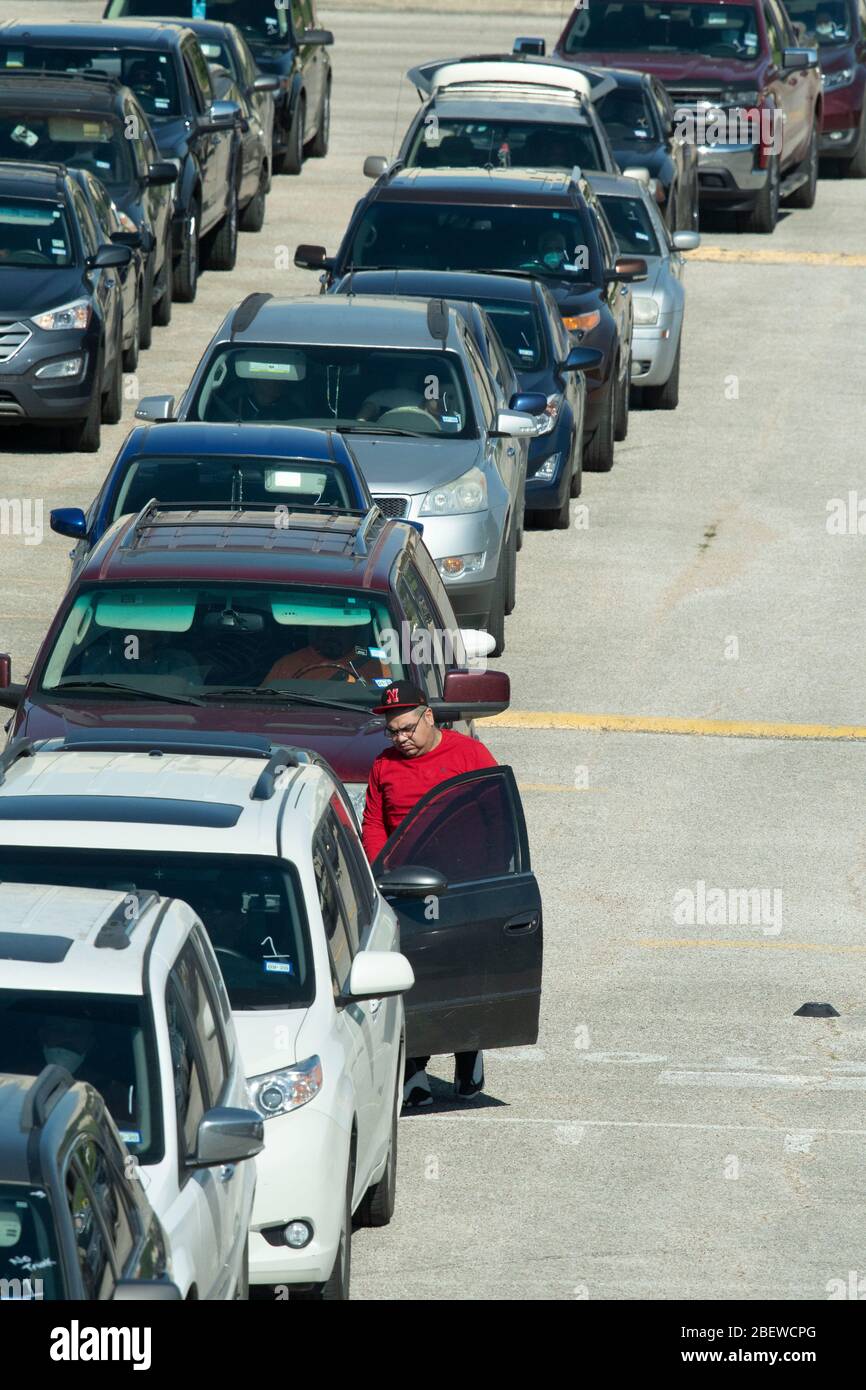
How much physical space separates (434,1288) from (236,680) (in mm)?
3771

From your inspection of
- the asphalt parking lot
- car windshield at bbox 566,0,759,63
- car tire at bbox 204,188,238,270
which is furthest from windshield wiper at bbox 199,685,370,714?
car windshield at bbox 566,0,759,63

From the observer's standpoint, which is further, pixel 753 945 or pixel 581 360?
pixel 581 360

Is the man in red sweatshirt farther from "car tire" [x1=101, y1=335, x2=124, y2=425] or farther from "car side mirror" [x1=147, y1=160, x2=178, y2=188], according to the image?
"car side mirror" [x1=147, y1=160, x2=178, y2=188]

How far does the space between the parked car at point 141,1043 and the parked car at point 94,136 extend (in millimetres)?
17227

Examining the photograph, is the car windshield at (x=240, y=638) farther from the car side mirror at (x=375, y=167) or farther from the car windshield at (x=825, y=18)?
the car windshield at (x=825, y=18)

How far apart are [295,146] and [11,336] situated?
12.9 m

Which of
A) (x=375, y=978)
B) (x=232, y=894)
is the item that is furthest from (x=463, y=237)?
(x=375, y=978)

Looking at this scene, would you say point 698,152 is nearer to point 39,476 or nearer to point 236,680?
point 39,476

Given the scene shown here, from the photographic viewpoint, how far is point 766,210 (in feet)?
100

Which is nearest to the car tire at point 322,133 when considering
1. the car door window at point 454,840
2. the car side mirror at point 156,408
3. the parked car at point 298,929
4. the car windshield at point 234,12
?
the car windshield at point 234,12

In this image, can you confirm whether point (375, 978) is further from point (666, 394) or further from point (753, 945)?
point (666, 394)

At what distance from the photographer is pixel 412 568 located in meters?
12.5

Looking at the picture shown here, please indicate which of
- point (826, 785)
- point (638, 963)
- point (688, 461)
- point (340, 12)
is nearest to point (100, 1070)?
point (638, 963)

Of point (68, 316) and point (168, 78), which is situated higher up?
point (168, 78)
